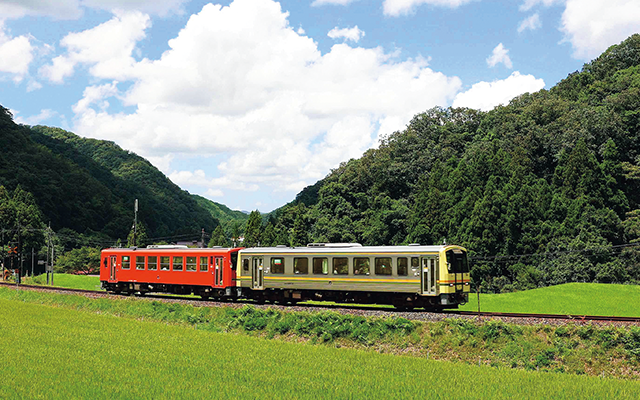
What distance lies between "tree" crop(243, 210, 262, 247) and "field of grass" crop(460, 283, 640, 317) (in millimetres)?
62616

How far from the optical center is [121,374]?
1408 centimetres

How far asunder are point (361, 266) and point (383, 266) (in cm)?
116

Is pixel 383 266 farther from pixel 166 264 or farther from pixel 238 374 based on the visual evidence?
pixel 166 264

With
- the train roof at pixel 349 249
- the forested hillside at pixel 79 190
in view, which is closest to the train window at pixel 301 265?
the train roof at pixel 349 249

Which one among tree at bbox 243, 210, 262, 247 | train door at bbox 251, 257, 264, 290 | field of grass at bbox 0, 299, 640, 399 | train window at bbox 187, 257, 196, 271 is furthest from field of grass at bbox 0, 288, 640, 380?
tree at bbox 243, 210, 262, 247

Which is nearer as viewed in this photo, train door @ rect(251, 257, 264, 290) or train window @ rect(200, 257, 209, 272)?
train door @ rect(251, 257, 264, 290)

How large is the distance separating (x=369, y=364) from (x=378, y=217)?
57.5m

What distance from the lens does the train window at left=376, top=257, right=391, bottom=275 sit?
25.8m

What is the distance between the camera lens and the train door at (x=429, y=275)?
24.7 metres

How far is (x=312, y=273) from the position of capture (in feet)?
93.4

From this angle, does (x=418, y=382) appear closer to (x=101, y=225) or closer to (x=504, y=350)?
(x=504, y=350)

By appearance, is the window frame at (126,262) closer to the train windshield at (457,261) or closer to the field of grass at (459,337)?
the field of grass at (459,337)

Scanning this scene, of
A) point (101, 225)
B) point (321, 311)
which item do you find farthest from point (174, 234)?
point (321, 311)

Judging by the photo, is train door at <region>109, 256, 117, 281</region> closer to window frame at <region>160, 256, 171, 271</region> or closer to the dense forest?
window frame at <region>160, 256, 171, 271</region>
